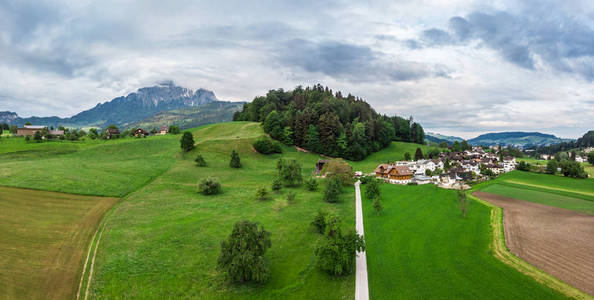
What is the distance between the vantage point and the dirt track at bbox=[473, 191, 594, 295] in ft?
77.9

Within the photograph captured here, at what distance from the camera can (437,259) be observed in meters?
26.8

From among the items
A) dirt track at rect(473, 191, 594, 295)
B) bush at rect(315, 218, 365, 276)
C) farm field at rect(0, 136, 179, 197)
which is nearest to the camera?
dirt track at rect(473, 191, 594, 295)

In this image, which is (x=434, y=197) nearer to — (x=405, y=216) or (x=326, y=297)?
(x=405, y=216)

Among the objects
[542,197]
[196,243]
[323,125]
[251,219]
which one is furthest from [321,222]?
[323,125]

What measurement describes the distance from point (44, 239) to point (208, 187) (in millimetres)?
23854

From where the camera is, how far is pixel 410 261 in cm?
2659

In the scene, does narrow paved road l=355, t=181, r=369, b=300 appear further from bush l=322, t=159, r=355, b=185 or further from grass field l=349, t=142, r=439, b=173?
grass field l=349, t=142, r=439, b=173

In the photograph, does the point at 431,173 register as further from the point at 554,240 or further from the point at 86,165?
the point at 86,165

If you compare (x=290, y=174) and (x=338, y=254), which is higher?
(x=290, y=174)

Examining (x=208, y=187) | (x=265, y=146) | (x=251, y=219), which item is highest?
(x=265, y=146)

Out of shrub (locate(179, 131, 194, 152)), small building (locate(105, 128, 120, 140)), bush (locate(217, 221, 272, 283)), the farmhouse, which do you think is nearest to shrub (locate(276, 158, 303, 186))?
the farmhouse

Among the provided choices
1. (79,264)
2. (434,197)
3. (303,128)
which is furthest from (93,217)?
(303,128)

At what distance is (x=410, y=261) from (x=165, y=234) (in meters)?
28.4

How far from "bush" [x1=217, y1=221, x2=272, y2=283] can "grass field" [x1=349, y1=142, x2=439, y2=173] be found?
67910 millimetres
